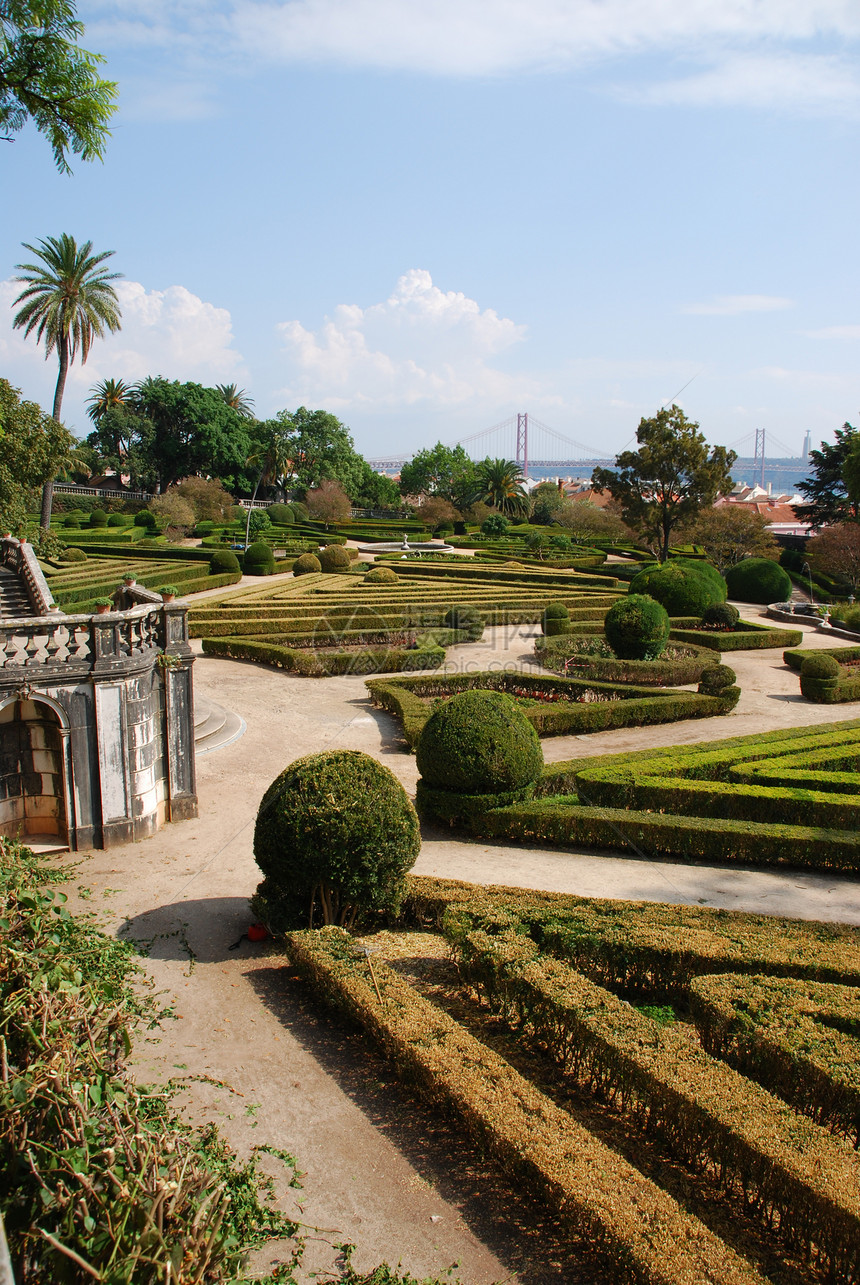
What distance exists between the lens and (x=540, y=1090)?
6.53 meters

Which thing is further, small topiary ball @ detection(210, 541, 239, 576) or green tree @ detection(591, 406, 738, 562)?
green tree @ detection(591, 406, 738, 562)

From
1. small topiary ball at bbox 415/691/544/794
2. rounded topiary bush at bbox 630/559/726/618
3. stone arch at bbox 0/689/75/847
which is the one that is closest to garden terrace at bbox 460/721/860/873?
small topiary ball at bbox 415/691/544/794

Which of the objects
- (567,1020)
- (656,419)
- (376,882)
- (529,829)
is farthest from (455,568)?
(567,1020)

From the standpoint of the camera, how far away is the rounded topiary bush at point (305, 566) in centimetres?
4272

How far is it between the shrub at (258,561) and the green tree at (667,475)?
1896 centimetres

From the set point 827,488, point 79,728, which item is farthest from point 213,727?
point 827,488

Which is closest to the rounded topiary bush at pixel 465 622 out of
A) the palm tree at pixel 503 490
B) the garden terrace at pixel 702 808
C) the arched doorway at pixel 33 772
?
the garden terrace at pixel 702 808

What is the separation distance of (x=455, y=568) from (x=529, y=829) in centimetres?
2880

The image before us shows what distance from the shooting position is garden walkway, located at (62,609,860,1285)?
539 centimetres

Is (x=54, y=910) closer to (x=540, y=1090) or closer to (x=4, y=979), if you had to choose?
(x=4, y=979)

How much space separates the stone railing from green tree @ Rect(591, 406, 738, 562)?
108 feet

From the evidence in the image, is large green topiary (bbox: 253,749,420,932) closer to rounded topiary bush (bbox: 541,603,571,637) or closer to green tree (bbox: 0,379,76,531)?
green tree (bbox: 0,379,76,531)

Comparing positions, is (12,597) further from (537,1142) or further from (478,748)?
(537,1142)

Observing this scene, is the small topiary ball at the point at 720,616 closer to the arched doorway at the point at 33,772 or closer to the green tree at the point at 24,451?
the green tree at the point at 24,451
